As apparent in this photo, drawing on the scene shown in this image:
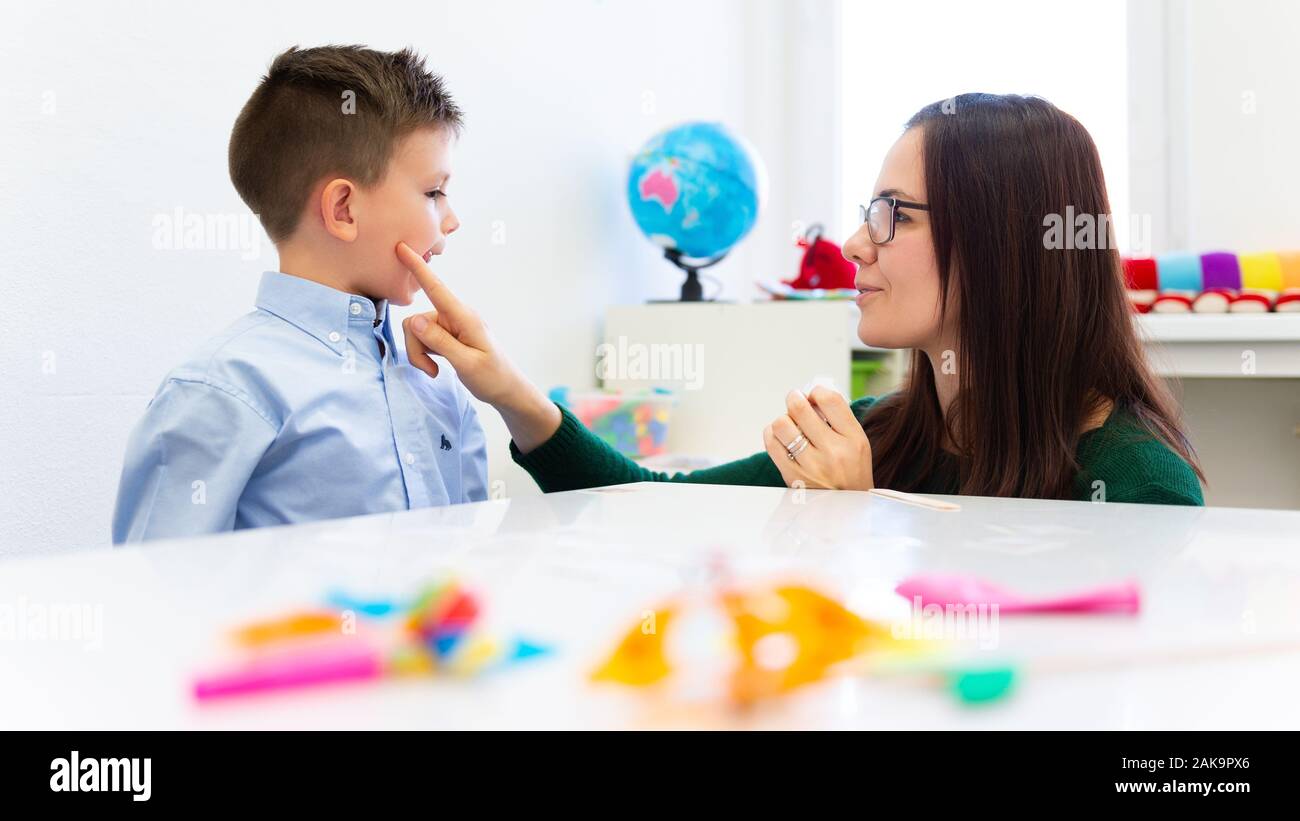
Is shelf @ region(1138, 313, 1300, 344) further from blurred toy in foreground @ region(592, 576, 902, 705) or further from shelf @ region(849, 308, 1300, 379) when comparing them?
blurred toy in foreground @ region(592, 576, 902, 705)

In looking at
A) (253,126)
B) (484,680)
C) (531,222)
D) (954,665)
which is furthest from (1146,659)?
(531,222)

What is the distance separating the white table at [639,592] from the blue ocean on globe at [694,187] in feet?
5.49

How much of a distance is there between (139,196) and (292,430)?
0.55 m

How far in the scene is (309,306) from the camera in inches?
41.8

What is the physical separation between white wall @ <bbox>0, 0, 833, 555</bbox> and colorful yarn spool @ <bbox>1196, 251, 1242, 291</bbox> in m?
1.45

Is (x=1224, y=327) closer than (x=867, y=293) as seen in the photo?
No

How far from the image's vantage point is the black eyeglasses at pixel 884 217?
3.94 ft

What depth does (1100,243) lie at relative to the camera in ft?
3.78

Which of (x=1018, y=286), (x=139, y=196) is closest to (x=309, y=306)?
(x=139, y=196)

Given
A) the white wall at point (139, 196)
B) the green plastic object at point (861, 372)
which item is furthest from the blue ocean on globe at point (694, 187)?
the green plastic object at point (861, 372)

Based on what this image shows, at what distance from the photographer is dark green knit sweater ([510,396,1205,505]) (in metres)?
0.93

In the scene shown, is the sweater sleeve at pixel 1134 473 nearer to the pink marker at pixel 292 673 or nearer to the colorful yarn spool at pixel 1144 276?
the pink marker at pixel 292 673

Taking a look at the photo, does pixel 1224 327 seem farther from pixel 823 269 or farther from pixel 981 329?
pixel 981 329

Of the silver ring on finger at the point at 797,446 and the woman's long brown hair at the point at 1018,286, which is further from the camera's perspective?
the woman's long brown hair at the point at 1018,286
